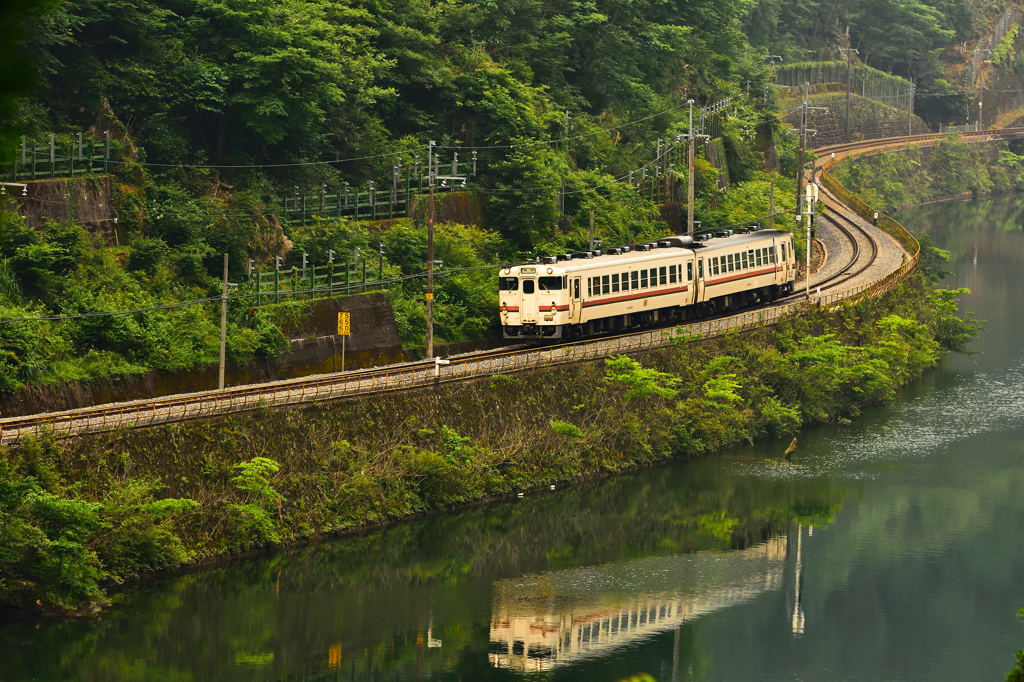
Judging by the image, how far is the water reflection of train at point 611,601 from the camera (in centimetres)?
3356

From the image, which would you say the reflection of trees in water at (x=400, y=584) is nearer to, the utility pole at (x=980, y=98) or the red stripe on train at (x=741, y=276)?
the red stripe on train at (x=741, y=276)

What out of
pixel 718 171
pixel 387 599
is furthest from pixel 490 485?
pixel 718 171

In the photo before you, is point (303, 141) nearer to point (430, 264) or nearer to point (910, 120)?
point (430, 264)

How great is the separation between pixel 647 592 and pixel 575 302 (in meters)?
14.7

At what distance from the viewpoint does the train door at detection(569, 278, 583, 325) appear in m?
49.3

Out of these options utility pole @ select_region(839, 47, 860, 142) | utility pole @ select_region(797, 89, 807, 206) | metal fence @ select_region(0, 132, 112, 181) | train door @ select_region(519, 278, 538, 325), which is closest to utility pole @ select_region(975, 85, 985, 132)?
utility pole @ select_region(839, 47, 860, 142)

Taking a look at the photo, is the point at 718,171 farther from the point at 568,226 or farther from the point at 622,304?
the point at 622,304

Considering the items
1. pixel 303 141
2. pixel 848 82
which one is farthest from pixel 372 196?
pixel 848 82

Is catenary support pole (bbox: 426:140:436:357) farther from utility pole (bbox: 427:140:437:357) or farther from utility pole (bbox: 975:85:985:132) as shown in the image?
utility pole (bbox: 975:85:985:132)

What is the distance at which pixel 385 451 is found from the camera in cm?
4184

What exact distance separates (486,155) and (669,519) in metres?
24.6

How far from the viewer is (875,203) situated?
11631 centimetres

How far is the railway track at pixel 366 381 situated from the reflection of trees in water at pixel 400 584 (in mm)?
4263

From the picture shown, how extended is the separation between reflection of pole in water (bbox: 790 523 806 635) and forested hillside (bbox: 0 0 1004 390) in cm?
1566
